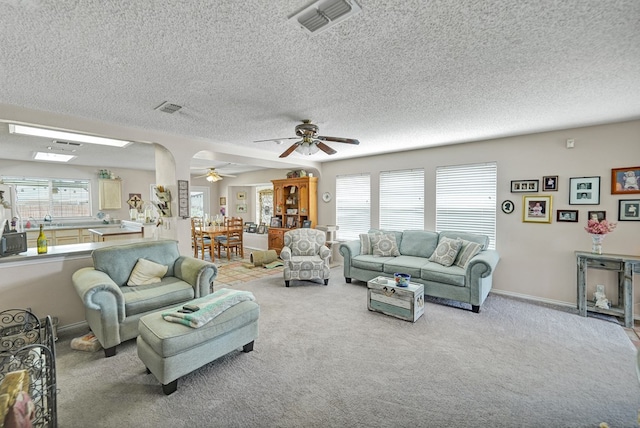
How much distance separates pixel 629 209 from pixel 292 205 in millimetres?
5808

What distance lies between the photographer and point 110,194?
22.0 ft

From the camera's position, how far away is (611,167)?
3.38m

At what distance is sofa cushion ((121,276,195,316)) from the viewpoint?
2.67 meters

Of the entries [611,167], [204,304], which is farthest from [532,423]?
[611,167]

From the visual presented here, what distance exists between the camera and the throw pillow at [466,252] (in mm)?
3776

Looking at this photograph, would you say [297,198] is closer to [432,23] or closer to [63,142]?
[63,142]

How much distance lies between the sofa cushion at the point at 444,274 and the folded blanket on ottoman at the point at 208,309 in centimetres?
254

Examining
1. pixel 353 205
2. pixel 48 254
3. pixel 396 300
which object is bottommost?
pixel 396 300

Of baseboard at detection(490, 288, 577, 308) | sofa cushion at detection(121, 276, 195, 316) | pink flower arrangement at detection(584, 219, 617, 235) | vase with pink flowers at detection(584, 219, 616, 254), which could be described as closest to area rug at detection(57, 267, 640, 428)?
sofa cushion at detection(121, 276, 195, 316)

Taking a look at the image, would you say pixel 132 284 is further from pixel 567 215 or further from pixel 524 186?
pixel 567 215

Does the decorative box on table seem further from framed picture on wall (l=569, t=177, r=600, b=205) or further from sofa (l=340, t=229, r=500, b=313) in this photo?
framed picture on wall (l=569, t=177, r=600, b=205)

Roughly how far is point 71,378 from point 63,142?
12.5 feet

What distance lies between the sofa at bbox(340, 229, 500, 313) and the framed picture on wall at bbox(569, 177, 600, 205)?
118 centimetres

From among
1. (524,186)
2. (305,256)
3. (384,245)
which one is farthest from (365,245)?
(524,186)
